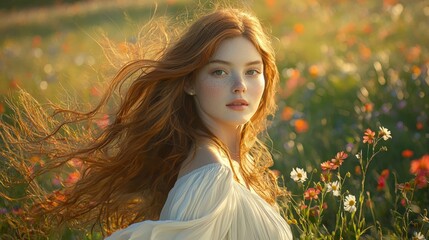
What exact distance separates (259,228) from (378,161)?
2.15 meters

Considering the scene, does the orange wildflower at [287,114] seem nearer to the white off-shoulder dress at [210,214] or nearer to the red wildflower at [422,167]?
A: the red wildflower at [422,167]

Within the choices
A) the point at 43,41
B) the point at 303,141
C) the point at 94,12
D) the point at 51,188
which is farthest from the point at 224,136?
the point at 94,12

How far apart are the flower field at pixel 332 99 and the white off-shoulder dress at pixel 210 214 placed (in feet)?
1.09

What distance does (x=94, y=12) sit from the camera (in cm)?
1511

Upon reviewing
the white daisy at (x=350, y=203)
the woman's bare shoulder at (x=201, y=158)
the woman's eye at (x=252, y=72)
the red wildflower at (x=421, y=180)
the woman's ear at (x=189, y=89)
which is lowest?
the white daisy at (x=350, y=203)

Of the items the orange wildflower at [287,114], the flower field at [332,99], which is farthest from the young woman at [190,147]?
the orange wildflower at [287,114]

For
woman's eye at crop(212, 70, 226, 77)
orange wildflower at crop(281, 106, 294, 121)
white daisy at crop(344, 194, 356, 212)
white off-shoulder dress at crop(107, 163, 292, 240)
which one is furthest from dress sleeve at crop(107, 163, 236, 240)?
orange wildflower at crop(281, 106, 294, 121)

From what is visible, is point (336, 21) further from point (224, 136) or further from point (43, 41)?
point (224, 136)

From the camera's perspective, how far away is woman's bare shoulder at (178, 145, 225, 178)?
398 cm

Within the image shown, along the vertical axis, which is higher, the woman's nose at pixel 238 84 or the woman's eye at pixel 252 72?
the woman's eye at pixel 252 72

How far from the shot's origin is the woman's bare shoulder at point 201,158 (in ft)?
13.0

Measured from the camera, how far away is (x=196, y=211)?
3.78 m

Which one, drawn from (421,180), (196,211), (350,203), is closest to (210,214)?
(196,211)

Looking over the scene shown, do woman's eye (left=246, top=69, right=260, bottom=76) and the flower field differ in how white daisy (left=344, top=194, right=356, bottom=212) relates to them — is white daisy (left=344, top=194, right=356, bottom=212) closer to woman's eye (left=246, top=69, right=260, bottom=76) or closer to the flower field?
the flower field
